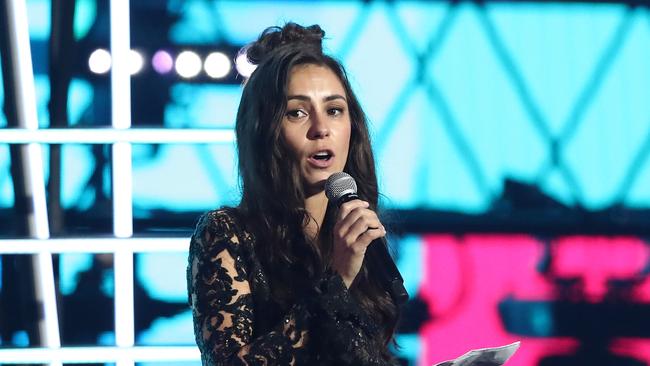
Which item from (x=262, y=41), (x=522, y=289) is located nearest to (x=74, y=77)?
(x=522, y=289)

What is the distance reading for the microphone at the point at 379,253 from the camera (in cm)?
152

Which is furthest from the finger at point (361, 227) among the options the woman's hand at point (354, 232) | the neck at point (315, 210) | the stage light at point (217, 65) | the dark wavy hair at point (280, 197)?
the stage light at point (217, 65)

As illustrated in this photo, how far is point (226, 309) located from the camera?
61.3 inches

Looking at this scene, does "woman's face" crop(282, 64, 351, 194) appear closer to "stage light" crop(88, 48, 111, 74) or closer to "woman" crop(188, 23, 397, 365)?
"woman" crop(188, 23, 397, 365)

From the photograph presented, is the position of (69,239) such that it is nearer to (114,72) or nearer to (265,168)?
(114,72)

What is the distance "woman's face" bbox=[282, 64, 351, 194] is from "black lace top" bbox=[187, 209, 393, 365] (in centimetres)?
18

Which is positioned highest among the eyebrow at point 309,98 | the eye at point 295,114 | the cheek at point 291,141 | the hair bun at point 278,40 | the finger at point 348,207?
the hair bun at point 278,40

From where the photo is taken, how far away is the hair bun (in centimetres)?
184

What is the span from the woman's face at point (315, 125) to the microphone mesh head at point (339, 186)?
0.16 feet

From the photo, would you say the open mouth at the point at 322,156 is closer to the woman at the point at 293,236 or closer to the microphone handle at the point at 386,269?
the woman at the point at 293,236

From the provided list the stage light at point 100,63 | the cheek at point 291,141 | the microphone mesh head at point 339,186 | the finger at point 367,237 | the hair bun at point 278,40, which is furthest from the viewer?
the stage light at point 100,63

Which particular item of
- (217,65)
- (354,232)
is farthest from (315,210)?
(217,65)

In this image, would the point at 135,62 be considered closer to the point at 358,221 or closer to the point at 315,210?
the point at 315,210

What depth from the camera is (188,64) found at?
3812mm
